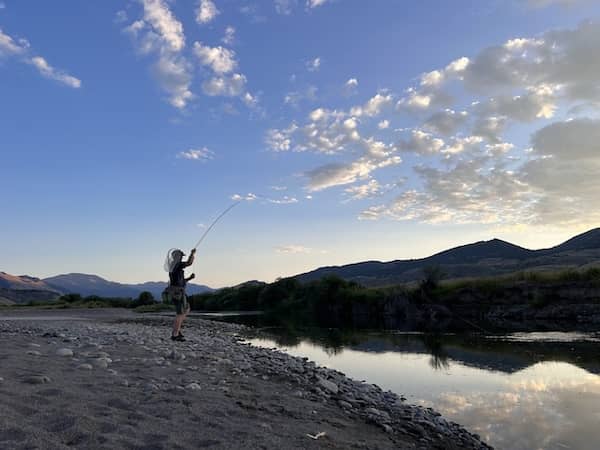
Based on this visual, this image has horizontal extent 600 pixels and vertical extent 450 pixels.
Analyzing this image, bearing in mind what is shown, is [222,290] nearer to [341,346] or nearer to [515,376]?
[341,346]

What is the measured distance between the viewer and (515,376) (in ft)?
40.8

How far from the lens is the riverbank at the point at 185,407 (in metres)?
4.39

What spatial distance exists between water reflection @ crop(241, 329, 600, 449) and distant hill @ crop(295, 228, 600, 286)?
8321 centimetres

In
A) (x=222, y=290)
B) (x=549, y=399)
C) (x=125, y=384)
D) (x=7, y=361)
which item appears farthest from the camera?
(x=222, y=290)

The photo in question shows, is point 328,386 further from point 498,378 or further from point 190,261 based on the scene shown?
point 498,378

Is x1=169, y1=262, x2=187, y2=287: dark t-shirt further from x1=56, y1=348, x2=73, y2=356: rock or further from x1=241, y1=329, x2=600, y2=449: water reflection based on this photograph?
x1=241, y1=329, x2=600, y2=449: water reflection

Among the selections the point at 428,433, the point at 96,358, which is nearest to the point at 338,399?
the point at 428,433

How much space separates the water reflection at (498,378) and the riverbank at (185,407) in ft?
4.41

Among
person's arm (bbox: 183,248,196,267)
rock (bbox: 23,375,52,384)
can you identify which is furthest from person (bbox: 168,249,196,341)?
rock (bbox: 23,375,52,384)

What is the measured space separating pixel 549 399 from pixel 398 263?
472ft

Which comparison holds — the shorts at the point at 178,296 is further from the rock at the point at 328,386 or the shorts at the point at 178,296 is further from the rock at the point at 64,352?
the rock at the point at 328,386

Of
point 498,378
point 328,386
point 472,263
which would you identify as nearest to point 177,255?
point 328,386

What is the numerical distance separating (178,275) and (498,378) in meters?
8.42

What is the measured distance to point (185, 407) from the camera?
5.58m
